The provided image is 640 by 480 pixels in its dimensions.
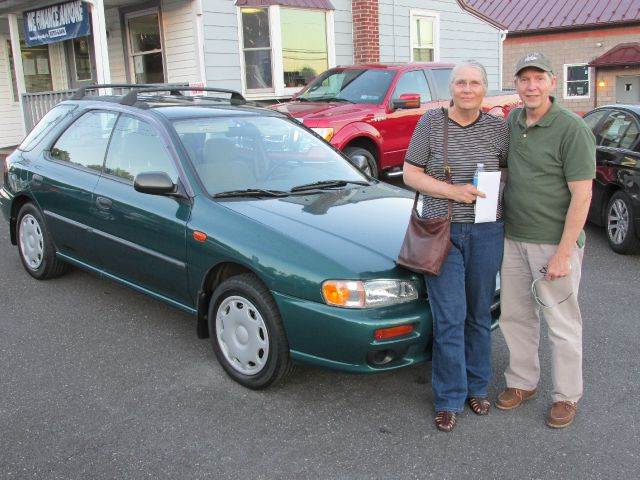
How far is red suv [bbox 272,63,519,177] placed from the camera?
322 inches

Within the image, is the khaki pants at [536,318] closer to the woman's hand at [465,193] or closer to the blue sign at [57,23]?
the woman's hand at [465,193]

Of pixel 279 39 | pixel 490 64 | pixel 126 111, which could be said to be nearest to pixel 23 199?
pixel 126 111

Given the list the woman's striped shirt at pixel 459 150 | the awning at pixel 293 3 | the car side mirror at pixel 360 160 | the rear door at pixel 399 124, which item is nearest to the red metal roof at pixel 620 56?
the awning at pixel 293 3

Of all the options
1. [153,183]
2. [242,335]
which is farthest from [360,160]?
[242,335]

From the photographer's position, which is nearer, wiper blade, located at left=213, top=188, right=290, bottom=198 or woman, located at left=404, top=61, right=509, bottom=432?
woman, located at left=404, top=61, right=509, bottom=432

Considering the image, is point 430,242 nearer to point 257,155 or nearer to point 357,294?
point 357,294

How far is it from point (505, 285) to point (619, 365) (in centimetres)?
108

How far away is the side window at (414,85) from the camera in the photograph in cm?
904

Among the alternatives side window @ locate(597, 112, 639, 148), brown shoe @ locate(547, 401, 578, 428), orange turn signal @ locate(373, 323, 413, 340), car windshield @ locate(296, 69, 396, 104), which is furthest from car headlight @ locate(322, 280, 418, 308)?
car windshield @ locate(296, 69, 396, 104)

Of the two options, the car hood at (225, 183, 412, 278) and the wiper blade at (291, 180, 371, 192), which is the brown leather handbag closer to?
the car hood at (225, 183, 412, 278)

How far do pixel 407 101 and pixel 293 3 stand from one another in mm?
4820

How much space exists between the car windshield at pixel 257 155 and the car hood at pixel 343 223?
25 centimetres

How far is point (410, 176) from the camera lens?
3268 millimetres

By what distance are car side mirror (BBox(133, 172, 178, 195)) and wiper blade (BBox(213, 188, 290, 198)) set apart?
→ 0.29 m
